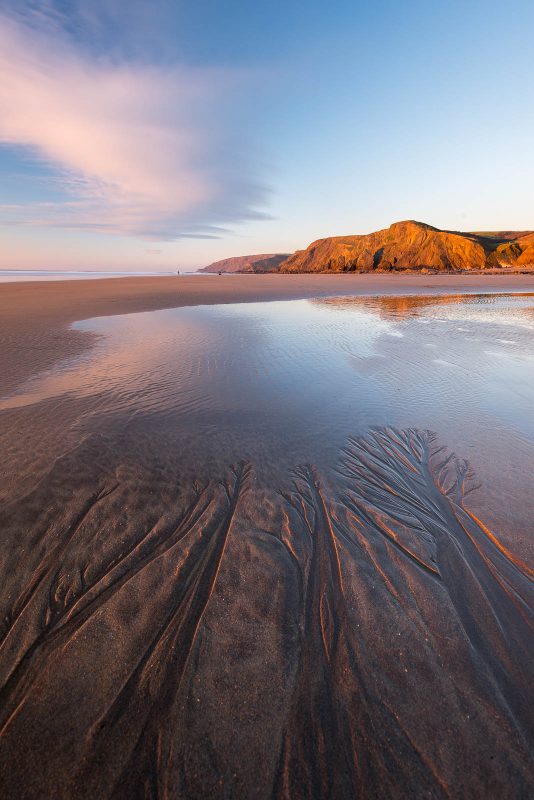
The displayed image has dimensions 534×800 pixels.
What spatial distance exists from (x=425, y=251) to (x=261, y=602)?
6007 inches

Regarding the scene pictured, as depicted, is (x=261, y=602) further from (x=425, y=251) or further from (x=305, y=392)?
(x=425, y=251)

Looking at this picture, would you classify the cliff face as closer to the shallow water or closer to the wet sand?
the shallow water

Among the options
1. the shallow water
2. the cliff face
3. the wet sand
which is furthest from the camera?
the cliff face

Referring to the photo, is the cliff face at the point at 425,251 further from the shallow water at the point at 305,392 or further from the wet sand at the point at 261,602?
the wet sand at the point at 261,602

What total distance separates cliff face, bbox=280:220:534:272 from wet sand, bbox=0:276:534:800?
129735 mm

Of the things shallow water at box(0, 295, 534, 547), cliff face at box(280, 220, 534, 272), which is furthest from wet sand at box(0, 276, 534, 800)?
cliff face at box(280, 220, 534, 272)

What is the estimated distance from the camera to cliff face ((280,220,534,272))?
4523 inches

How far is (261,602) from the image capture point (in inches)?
110

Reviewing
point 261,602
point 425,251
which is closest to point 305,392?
point 261,602

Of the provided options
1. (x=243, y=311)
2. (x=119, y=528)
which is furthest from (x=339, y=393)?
(x=243, y=311)

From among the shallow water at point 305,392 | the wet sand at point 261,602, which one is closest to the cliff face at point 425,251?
the shallow water at point 305,392

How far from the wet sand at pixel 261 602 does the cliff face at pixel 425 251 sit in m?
130

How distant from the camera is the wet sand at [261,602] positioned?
1.86 meters

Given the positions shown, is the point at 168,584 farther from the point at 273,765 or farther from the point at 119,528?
the point at 273,765
